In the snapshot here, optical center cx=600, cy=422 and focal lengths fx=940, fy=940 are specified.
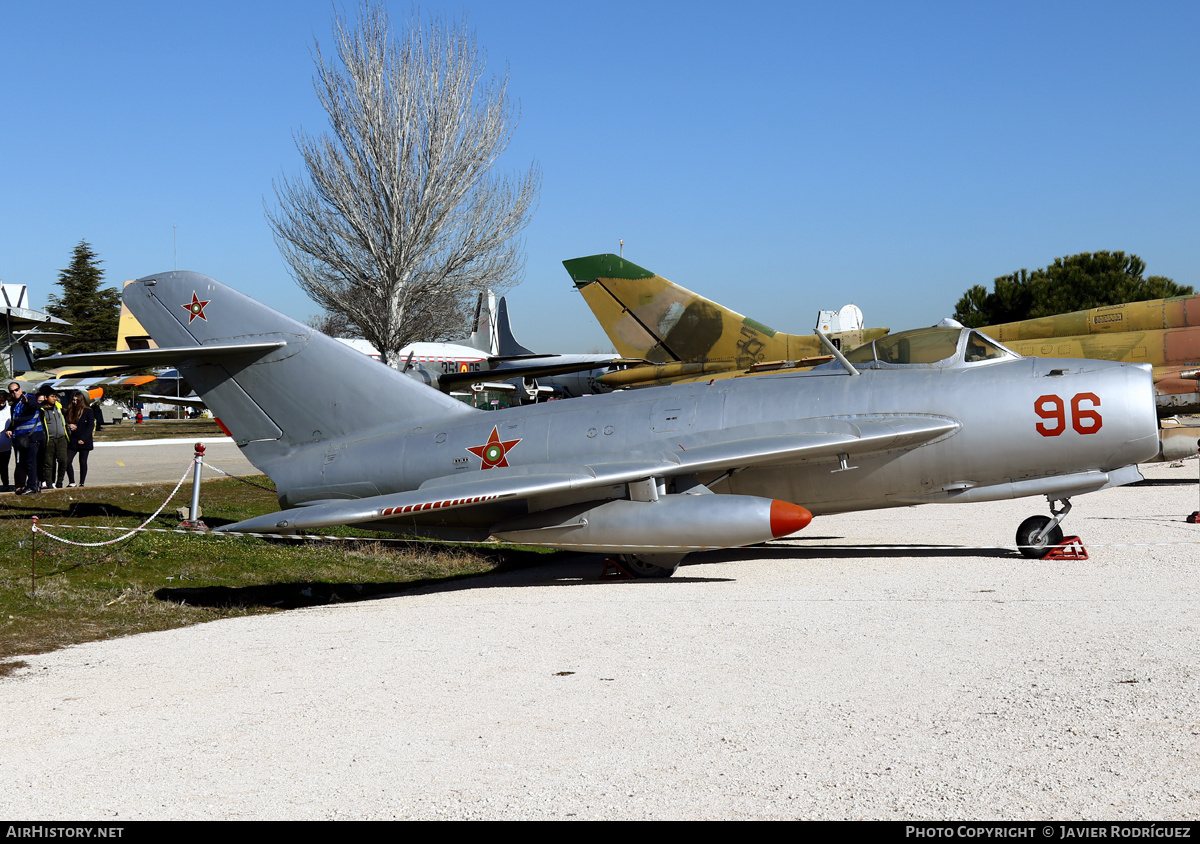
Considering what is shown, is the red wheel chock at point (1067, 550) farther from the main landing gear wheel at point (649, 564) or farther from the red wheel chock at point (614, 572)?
the red wheel chock at point (614, 572)

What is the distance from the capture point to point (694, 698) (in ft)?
18.5

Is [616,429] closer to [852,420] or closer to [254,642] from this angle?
[852,420]

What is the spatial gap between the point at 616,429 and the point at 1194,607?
20.0 feet

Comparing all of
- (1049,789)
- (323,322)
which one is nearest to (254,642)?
(1049,789)

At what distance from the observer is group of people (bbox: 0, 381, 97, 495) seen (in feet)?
55.7

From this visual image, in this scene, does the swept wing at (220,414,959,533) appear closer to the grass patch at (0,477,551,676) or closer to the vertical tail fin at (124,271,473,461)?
the grass patch at (0,477,551,676)

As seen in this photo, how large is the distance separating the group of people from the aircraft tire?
16.2m

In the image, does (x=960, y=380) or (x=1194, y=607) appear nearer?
(x=1194, y=607)

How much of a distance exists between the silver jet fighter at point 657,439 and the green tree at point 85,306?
75.9 metres

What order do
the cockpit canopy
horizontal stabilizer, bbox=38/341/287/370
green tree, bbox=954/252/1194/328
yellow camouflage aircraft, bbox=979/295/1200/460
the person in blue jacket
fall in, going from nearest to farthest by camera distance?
1. horizontal stabilizer, bbox=38/341/287/370
2. the cockpit canopy
3. the person in blue jacket
4. yellow camouflage aircraft, bbox=979/295/1200/460
5. green tree, bbox=954/252/1194/328

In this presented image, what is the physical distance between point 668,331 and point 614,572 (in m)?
7.98

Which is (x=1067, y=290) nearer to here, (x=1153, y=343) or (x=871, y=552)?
(x=1153, y=343)

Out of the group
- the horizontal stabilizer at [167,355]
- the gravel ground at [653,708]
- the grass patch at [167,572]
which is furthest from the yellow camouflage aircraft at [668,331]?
the gravel ground at [653,708]

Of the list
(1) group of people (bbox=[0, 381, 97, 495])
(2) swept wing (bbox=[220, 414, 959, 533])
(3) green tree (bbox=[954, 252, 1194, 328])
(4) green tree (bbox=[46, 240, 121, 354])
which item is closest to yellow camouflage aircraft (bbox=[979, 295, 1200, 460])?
(2) swept wing (bbox=[220, 414, 959, 533])
